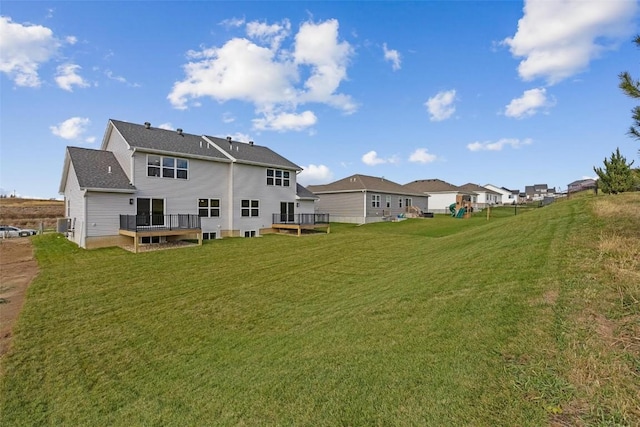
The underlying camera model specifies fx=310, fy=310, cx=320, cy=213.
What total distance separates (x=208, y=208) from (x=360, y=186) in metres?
16.5

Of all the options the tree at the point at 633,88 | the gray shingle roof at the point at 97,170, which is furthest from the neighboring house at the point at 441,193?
the tree at the point at 633,88

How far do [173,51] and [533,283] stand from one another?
770 inches

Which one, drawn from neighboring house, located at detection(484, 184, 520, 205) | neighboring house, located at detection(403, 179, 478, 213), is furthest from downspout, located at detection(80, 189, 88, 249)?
neighboring house, located at detection(484, 184, 520, 205)

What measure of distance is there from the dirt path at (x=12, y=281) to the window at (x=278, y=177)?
535 inches

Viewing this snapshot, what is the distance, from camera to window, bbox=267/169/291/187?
22703 mm

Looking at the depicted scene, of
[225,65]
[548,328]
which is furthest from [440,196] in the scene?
[548,328]

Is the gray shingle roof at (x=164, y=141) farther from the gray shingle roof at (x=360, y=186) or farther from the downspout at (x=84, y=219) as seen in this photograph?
the gray shingle roof at (x=360, y=186)

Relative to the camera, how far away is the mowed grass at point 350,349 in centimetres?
292

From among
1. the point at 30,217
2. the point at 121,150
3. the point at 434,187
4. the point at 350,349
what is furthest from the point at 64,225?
the point at 434,187

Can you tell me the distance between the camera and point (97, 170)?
16.4 m

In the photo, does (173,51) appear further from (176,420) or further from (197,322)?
(176,420)

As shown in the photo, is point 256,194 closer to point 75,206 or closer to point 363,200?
point 75,206

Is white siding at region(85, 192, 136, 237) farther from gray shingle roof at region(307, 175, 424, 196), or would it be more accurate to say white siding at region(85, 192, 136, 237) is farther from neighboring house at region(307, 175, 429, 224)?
gray shingle roof at region(307, 175, 424, 196)

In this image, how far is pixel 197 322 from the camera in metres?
6.55
